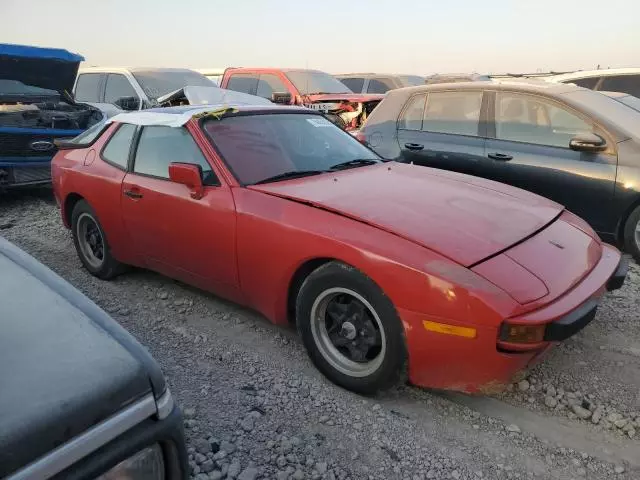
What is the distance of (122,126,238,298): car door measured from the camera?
320 cm

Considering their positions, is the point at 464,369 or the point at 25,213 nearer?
the point at 464,369

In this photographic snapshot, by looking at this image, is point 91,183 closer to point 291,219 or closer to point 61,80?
point 291,219

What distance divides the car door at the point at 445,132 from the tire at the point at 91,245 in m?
3.13

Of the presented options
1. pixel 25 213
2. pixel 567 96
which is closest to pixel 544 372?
pixel 567 96

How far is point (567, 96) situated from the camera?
193 inches

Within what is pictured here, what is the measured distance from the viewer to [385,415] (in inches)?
102

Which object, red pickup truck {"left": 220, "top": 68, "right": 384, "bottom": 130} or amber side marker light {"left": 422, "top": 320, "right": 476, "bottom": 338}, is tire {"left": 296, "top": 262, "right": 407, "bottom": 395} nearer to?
amber side marker light {"left": 422, "top": 320, "right": 476, "bottom": 338}

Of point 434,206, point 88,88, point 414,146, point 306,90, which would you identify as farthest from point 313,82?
point 434,206

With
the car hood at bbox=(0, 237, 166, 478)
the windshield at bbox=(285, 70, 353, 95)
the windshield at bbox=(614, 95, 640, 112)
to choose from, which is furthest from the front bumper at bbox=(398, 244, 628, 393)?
the windshield at bbox=(285, 70, 353, 95)

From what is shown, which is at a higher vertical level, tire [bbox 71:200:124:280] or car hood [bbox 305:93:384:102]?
car hood [bbox 305:93:384:102]

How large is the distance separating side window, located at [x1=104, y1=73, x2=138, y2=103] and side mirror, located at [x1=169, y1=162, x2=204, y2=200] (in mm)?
6440

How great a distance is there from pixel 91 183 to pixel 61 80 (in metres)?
4.82

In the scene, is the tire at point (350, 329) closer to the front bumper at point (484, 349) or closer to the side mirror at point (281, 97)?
the front bumper at point (484, 349)

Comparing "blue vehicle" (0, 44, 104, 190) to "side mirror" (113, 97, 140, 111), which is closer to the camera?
"blue vehicle" (0, 44, 104, 190)
